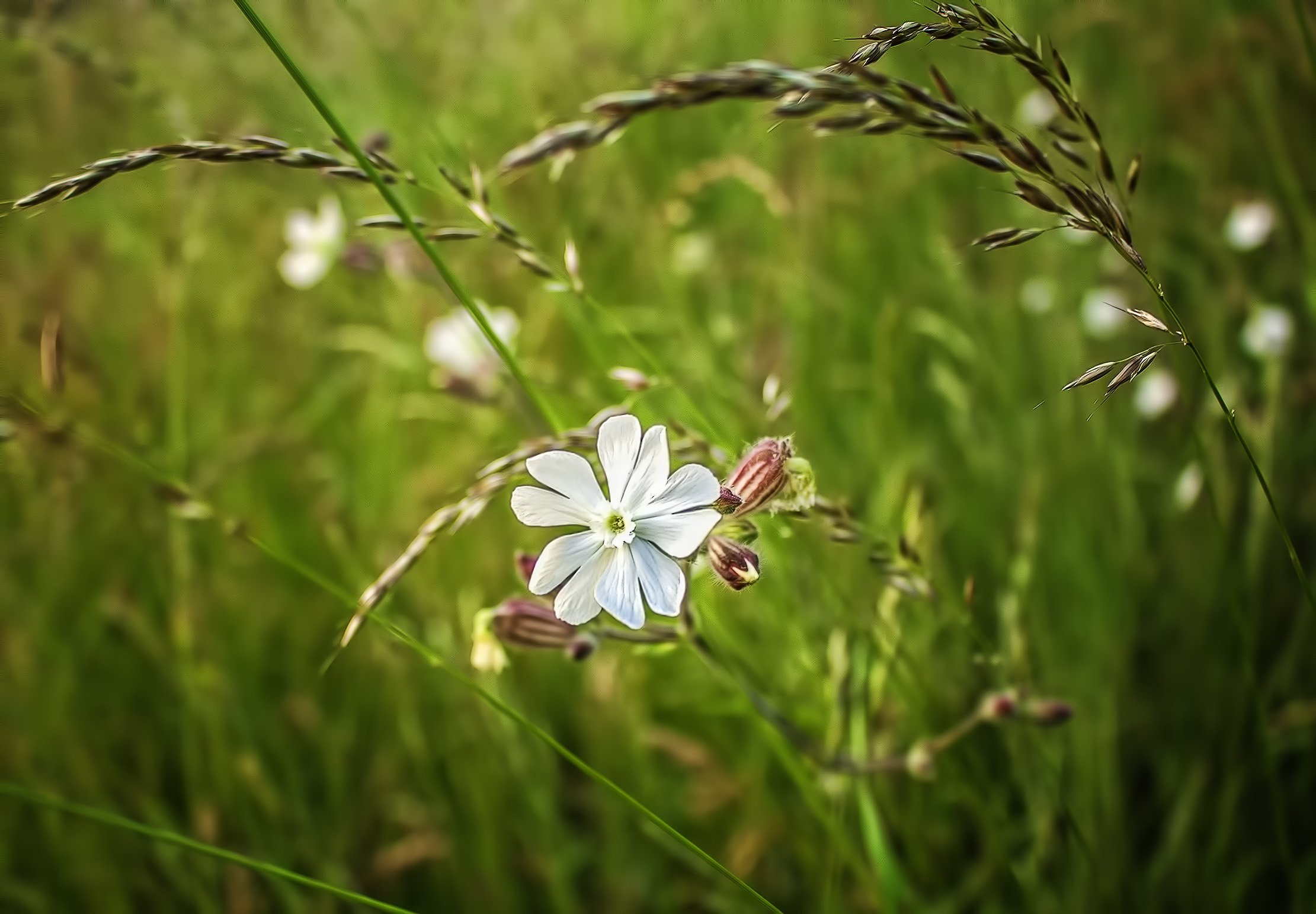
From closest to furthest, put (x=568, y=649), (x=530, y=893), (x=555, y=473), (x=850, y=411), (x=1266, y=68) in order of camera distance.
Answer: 1. (x=555, y=473)
2. (x=568, y=649)
3. (x=530, y=893)
4. (x=850, y=411)
5. (x=1266, y=68)

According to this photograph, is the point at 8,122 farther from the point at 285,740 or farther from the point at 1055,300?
the point at 1055,300

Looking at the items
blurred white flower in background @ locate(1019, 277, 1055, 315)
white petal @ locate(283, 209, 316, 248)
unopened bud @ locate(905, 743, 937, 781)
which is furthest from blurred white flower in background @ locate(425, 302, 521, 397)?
blurred white flower in background @ locate(1019, 277, 1055, 315)

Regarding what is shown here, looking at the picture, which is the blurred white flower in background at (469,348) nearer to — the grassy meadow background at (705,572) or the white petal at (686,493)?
the grassy meadow background at (705,572)

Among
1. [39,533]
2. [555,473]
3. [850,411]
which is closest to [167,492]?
[555,473]

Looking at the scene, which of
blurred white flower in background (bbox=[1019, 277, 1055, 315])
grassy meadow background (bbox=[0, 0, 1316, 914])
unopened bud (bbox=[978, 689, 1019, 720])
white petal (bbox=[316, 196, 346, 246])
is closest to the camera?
→ unopened bud (bbox=[978, 689, 1019, 720])

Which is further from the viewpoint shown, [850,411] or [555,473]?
[850,411]

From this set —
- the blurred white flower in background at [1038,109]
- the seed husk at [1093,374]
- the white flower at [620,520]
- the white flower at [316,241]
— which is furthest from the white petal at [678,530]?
the blurred white flower in background at [1038,109]

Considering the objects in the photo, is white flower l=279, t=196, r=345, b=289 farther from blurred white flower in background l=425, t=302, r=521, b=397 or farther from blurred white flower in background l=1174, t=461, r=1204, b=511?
blurred white flower in background l=1174, t=461, r=1204, b=511
